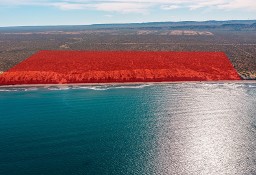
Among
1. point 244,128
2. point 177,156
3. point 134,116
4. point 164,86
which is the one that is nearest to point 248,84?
point 164,86

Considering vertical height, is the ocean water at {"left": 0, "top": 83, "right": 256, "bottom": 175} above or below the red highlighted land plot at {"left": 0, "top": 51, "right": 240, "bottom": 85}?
below

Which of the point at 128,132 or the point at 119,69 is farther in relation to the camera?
the point at 119,69

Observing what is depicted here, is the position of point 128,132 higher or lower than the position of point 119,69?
lower

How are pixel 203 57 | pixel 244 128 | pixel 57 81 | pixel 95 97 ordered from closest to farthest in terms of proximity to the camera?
pixel 244 128, pixel 95 97, pixel 57 81, pixel 203 57

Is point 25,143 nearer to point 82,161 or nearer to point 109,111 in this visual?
point 82,161
